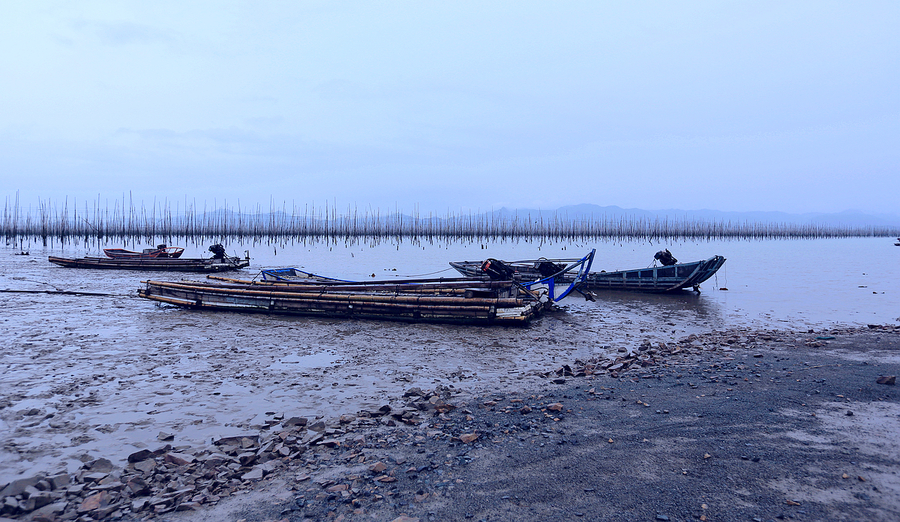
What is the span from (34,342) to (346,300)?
703 centimetres

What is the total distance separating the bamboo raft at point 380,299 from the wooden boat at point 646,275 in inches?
175

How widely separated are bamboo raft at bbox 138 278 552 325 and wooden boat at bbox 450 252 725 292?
444 centimetres

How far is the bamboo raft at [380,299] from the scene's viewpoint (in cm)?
1316

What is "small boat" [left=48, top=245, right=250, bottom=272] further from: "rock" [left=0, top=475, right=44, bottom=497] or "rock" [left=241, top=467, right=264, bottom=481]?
"rock" [left=241, top=467, right=264, bottom=481]

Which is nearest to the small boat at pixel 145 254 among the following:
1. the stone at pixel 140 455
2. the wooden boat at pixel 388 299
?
the wooden boat at pixel 388 299

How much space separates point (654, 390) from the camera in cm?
688

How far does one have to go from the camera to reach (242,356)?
9.72 meters

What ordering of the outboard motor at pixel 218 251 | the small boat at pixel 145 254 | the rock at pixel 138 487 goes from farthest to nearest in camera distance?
the small boat at pixel 145 254 → the outboard motor at pixel 218 251 → the rock at pixel 138 487

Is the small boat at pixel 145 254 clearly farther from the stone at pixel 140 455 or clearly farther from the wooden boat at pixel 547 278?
the stone at pixel 140 455

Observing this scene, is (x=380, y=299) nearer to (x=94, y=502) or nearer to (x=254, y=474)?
(x=254, y=474)

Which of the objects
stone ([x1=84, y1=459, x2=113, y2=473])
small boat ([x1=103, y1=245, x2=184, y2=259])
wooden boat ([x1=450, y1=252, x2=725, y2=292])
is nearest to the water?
stone ([x1=84, y1=459, x2=113, y2=473])

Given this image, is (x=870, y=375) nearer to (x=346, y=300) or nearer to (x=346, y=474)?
(x=346, y=474)

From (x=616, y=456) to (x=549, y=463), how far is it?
682mm

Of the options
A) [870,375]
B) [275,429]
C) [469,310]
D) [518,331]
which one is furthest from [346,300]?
[870,375]
